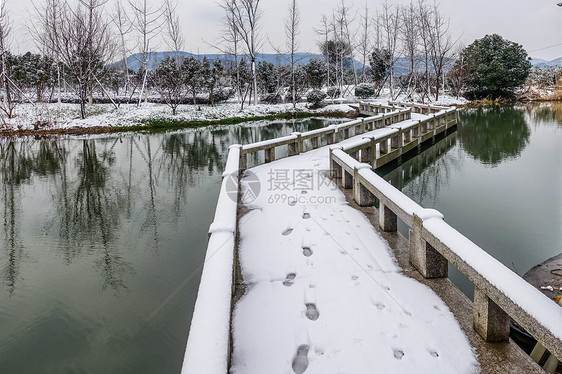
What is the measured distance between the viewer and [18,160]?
1535cm

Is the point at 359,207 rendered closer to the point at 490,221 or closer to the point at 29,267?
the point at 490,221

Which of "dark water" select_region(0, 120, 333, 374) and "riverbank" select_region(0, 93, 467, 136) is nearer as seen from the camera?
"dark water" select_region(0, 120, 333, 374)

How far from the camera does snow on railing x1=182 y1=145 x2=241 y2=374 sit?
86.8 inches

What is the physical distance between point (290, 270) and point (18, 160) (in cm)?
1534

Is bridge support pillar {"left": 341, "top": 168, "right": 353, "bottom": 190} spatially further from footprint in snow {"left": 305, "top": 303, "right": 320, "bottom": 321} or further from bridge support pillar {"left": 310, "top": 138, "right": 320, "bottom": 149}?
bridge support pillar {"left": 310, "top": 138, "right": 320, "bottom": 149}

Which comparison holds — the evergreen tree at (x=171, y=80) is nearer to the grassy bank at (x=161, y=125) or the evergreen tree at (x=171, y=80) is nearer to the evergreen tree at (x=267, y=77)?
the grassy bank at (x=161, y=125)

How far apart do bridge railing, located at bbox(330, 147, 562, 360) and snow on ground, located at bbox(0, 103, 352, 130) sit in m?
25.4

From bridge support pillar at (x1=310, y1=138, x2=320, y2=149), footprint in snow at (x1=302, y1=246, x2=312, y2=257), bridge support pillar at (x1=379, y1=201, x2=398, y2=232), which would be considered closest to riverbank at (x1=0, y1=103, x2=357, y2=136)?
bridge support pillar at (x1=310, y1=138, x2=320, y2=149)

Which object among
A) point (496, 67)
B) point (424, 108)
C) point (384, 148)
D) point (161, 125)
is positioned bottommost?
point (384, 148)

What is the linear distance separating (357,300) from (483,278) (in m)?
1.14

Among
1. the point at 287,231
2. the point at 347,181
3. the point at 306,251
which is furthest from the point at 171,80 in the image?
the point at 306,251

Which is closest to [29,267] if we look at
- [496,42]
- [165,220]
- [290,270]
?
[165,220]

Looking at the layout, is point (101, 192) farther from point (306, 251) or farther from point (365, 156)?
point (306, 251)

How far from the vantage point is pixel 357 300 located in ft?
11.7
